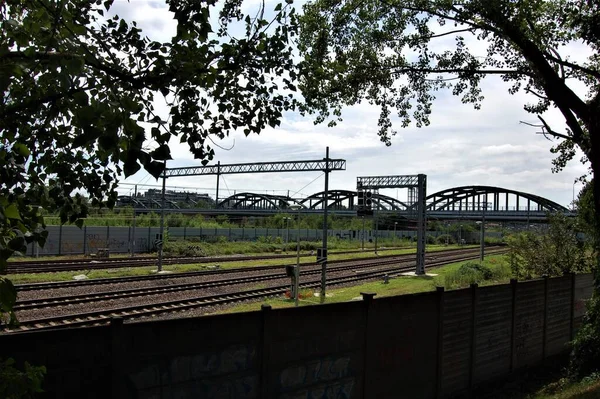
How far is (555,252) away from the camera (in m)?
18.9

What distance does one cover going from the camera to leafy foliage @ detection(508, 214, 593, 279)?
18250 mm

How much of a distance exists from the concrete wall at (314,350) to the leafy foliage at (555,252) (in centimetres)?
806

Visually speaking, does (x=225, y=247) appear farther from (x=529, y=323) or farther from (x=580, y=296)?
(x=529, y=323)

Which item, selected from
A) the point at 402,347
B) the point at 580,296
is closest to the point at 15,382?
the point at 402,347

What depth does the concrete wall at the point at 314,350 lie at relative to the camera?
15.2ft

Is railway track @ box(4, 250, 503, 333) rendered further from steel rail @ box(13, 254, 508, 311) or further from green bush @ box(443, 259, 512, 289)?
green bush @ box(443, 259, 512, 289)

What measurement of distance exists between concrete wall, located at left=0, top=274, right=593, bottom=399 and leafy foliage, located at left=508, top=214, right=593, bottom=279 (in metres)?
8.06

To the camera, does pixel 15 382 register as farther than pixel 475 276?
No

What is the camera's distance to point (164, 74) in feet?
12.8

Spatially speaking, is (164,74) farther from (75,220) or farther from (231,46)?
(75,220)

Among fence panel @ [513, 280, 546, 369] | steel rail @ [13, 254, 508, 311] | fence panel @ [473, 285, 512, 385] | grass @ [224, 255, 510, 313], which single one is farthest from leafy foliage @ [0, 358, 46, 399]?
grass @ [224, 255, 510, 313]

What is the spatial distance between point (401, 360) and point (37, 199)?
581 centimetres

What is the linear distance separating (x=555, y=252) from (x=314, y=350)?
15343 millimetres

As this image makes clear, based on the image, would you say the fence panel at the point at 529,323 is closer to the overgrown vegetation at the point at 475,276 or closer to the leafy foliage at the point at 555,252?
the leafy foliage at the point at 555,252
